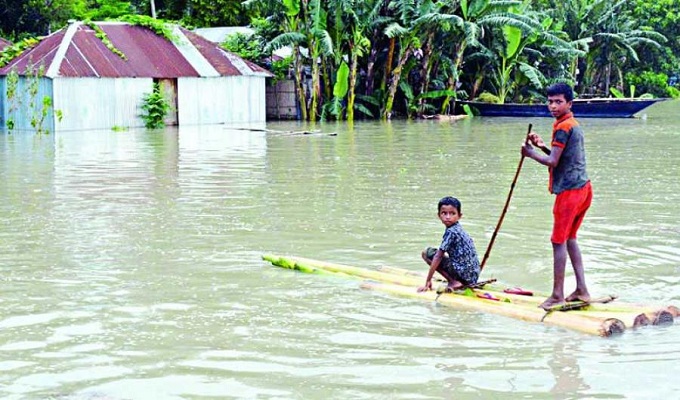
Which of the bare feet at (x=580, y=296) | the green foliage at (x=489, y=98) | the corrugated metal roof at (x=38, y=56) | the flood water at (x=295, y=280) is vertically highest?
the corrugated metal roof at (x=38, y=56)

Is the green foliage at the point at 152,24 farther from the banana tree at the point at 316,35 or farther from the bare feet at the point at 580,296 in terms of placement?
the bare feet at the point at 580,296

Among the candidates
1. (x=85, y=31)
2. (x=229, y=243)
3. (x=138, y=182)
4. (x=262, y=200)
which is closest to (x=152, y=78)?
(x=85, y=31)

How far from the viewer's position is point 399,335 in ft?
21.4

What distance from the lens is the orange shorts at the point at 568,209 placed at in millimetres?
6527

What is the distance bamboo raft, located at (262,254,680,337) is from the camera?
639 centimetres

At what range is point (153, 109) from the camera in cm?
2888

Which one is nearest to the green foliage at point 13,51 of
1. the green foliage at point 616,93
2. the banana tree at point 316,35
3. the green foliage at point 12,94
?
the green foliage at point 12,94

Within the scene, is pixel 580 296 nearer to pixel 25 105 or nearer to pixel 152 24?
pixel 25 105

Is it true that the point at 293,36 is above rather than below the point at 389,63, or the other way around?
above

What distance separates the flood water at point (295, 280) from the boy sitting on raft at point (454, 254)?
0.28 metres

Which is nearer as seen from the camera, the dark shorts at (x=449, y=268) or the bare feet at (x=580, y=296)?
the bare feet at (x=580, y=296)

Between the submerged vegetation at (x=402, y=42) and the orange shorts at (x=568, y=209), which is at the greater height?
the submerged vegetation at (x=402, y=42)

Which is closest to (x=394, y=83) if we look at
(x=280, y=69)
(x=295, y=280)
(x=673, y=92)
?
(x=280, y=69)

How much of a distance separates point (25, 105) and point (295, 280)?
68.1 feet
